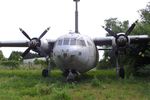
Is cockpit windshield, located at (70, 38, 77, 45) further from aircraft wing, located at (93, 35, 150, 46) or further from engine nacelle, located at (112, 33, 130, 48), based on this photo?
aircraft wing, located at (93, 35, 150, 46)

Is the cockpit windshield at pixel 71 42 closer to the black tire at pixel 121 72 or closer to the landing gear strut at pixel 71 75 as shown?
the landing gear strut at pixel 71 75

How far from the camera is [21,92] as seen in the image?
16.0 metres

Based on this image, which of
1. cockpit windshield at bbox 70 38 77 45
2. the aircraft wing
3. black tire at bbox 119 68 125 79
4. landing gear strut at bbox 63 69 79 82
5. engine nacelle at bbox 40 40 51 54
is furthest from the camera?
engine nacelle at bbox 40 40 51 54

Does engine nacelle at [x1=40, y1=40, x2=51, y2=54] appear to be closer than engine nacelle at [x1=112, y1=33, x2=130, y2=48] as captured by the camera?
No

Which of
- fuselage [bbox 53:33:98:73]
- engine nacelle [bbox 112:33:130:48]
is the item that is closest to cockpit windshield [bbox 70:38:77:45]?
fuselage [bbox 53:33:98:73]

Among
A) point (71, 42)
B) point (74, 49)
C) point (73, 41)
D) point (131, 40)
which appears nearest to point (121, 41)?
point (131, 40)

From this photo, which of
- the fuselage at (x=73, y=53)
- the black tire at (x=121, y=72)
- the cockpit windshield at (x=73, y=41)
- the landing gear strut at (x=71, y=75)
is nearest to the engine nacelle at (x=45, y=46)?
the fuselage at (x=73, y=53)

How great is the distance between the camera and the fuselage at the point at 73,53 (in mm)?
20609

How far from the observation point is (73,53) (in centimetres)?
2061

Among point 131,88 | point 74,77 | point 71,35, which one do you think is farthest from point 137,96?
point 71,35

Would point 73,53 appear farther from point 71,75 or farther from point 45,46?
point 45,46

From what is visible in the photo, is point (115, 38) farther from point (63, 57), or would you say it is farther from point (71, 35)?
point (63, 57)

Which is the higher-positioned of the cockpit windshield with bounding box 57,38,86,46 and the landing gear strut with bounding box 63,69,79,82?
the cockpit windshield with bounding box 57,38,86,46

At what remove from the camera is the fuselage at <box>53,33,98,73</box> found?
A: 20609 millimetres
